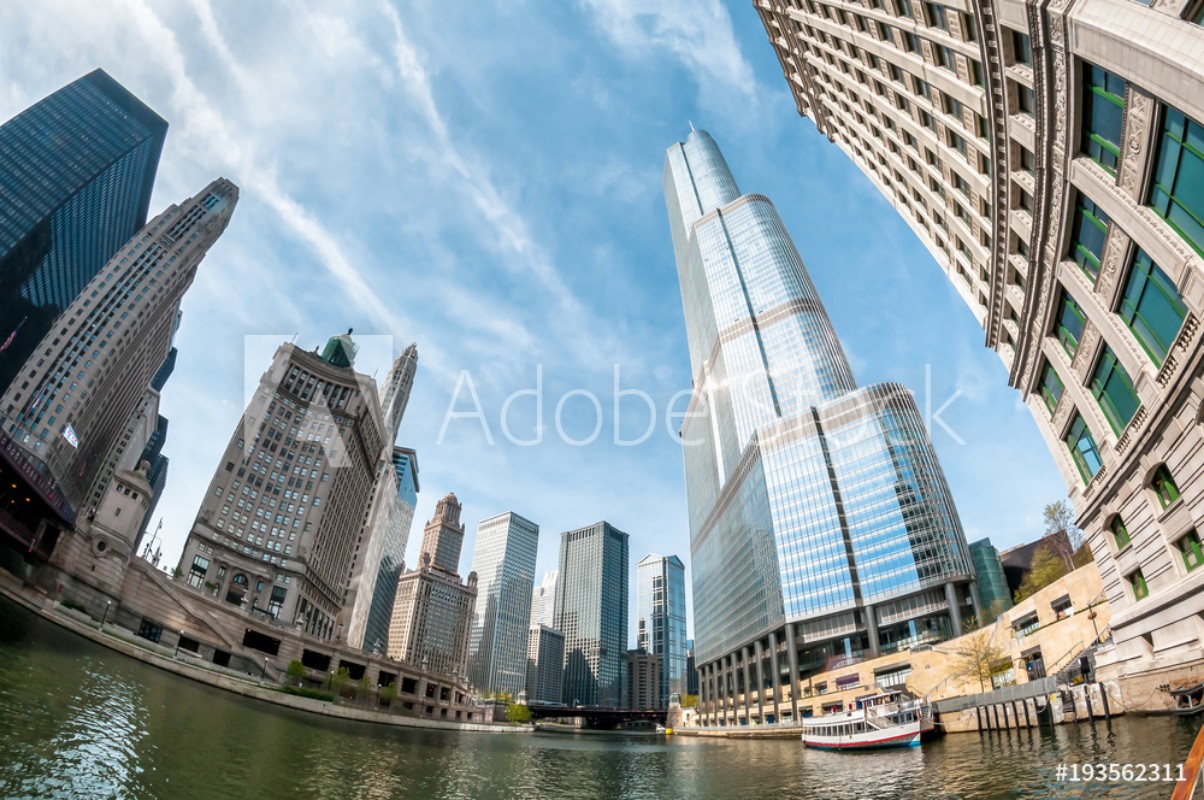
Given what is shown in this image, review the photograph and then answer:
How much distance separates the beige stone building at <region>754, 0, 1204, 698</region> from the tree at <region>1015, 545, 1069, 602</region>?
44.0 metres

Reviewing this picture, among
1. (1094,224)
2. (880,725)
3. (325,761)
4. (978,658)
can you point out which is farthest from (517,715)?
(1094,224)

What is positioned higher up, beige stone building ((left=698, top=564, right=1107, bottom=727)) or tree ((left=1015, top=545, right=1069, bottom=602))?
tree ((left=1015, top=545, right=1069, bottom=602))

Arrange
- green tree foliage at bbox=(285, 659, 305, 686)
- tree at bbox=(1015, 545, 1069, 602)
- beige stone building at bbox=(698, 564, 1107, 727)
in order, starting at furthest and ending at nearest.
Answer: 1. green tree foliage at bbox=(285, 659, 305, 686)
2. tree at bbox=(1015, 545, 1069, 602)
3. beige stone building at bbox=(698, 564, 1107, 727)

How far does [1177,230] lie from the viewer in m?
19.8

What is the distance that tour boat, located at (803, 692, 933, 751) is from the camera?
42.6 meters

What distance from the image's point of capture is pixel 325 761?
2852cm

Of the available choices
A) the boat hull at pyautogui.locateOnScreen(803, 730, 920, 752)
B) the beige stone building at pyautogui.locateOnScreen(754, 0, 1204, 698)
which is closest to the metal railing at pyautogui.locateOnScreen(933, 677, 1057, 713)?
the boat hull at pyautogui.locateOnScreen(803, 730, 920, 752)

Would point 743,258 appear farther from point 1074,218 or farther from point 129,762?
point 129,762

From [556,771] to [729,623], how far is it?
126144 millimetres

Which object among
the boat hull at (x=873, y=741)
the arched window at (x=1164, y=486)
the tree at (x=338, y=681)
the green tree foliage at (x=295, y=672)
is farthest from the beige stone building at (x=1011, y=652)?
the green tree foliage at (x=295, y=672)

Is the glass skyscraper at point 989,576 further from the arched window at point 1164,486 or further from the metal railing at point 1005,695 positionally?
the arched window at point 1164,486

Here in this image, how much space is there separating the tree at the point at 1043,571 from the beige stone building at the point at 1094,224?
44.0 meters

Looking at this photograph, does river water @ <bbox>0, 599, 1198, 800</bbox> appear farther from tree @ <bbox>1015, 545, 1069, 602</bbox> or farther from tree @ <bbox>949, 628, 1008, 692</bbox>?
tree @ <bbox>1015, 545, 1069, 602</bbox>

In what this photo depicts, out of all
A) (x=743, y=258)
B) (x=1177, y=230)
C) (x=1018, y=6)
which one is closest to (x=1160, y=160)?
(x=1177, y=230)
